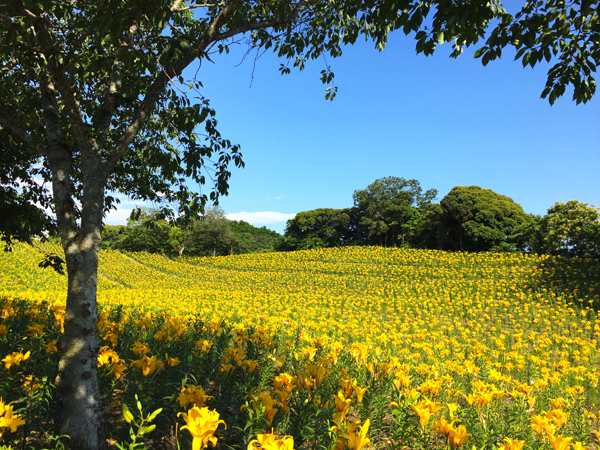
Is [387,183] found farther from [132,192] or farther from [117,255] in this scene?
[132,192]

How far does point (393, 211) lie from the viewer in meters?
40.4

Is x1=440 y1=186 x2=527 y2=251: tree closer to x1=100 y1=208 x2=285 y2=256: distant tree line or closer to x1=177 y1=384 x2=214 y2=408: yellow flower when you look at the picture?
x1=100 y1=208 x2=285 y2=256: distant tree line

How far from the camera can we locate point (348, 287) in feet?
56.8

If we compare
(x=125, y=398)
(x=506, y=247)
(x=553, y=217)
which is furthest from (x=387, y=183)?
(x=125, y=398)

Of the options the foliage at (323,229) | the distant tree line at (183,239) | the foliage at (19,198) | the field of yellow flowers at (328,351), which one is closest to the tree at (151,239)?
the distant tree line at (183,239)

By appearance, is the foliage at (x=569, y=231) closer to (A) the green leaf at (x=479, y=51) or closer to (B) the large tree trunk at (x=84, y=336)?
(A) the green leaf at (x=479, y=51)

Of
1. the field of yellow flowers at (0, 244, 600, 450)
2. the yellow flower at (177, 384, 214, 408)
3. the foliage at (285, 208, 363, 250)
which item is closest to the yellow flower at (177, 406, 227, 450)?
the field of yellow flowers at (0, 244, 600, 450)

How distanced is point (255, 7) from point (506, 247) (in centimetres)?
2949

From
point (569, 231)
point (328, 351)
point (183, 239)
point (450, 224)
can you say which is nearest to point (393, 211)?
point (450, 224)

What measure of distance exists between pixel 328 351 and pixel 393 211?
37.9 m

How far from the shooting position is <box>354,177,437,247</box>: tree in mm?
39438

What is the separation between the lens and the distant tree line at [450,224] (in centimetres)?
2273

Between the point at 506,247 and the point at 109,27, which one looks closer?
the point at 109,27

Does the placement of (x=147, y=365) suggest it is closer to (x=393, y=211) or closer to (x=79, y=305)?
(x=79, y=305)
